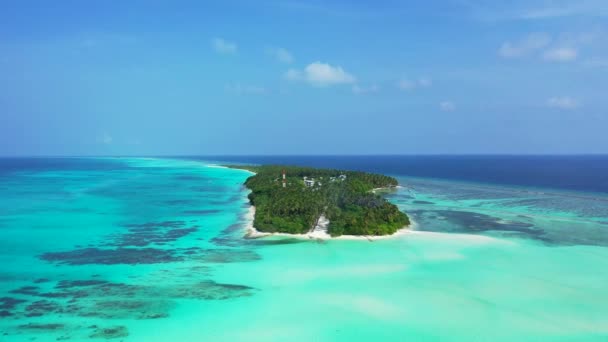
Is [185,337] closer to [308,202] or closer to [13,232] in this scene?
[308,202]

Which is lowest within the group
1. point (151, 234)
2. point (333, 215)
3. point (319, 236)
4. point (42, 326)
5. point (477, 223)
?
point (42, 326)

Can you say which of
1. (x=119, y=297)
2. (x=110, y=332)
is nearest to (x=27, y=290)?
(x=119, y=297)

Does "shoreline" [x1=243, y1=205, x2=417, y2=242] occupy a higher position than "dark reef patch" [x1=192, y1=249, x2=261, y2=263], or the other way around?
"shoreline" [x1=243, y1=205, x2=417, y2=242]

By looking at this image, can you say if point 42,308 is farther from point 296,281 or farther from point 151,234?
point 151,234

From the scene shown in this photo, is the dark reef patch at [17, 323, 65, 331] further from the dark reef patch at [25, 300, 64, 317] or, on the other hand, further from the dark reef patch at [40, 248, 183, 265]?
the dark reef patch at [40, 248, 183, 265]

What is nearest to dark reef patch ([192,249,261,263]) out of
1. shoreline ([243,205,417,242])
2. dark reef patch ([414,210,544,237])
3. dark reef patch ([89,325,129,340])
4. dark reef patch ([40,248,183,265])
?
dark reef patch ([40,248,183,265])

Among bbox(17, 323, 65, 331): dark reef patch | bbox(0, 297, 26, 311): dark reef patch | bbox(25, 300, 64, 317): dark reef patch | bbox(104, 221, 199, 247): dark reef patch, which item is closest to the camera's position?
bbox(17, 323, 65, 331): dark reef patch

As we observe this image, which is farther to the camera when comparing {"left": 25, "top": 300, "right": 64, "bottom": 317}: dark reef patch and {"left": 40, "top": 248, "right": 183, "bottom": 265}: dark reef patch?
{"left": 40, "top": 248, "right": 183, "bottom": 265}: dark reef patch

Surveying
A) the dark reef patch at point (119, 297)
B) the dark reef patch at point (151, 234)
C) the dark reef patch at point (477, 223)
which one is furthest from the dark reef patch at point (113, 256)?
the dark reef patch at point (477, 223)
